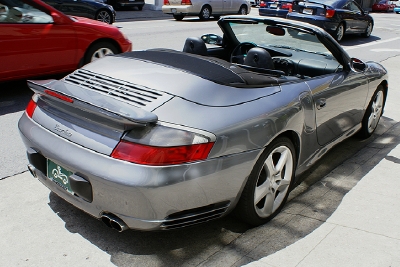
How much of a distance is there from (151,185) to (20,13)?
473 cm

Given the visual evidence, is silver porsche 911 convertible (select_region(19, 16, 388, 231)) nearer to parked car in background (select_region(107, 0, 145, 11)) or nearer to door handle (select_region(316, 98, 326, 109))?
door handle (select_region(316, 98, 326, 109))

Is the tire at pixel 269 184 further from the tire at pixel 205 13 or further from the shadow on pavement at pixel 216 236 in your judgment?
the tire at pixel 205 13

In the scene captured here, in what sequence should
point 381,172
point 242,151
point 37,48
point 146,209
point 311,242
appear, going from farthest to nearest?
point 37,48 < point 381,172 < point 311,242 < point 242,151 < point 146,209

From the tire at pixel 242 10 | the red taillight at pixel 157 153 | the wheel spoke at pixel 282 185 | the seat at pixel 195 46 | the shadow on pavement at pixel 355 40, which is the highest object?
the seat at pixel 195 46

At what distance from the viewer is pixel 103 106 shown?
9.20 ft

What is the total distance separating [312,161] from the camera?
3.99 metres

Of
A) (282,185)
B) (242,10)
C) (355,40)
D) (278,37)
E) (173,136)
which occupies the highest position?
(278,37)

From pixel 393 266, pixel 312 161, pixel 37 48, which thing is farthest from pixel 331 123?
pixel 37 48

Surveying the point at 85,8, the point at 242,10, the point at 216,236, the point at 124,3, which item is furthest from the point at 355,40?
the point at 216,236

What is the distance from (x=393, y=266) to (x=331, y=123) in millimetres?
1528

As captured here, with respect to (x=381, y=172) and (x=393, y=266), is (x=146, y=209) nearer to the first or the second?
(x=393, y=266)

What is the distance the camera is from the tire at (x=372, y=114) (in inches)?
204

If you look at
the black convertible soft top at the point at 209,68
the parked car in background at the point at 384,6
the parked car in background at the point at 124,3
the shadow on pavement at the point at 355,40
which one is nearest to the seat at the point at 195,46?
the black convertible soft top at the point at 209,68

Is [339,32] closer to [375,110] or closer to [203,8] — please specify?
[203,8]
